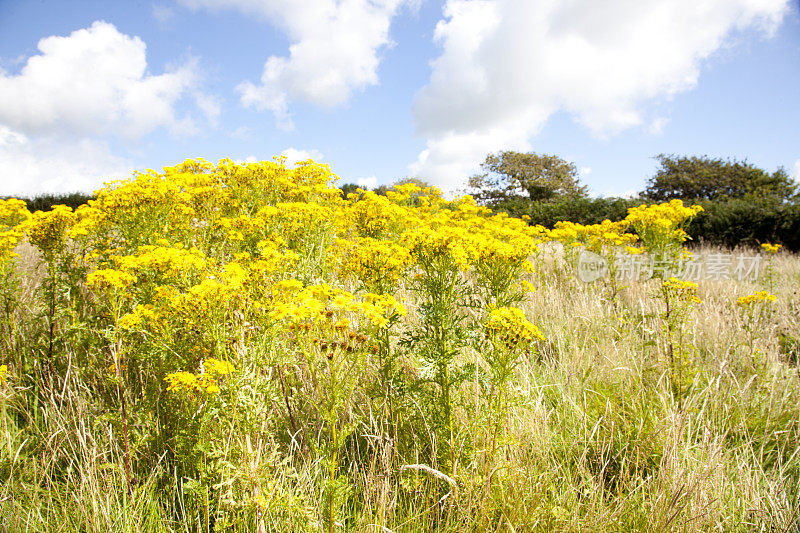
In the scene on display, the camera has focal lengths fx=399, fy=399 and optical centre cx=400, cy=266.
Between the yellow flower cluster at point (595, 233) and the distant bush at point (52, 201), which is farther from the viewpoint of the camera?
the distant bush at point (52, 201)

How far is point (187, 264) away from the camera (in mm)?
2070

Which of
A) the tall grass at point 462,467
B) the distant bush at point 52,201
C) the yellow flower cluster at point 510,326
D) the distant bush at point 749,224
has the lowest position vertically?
the tall grass at point 462,467

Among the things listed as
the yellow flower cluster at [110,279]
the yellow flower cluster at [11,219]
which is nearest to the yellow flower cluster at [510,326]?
the yellow flower cluster at [110,279]

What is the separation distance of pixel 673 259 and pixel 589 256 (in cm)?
126

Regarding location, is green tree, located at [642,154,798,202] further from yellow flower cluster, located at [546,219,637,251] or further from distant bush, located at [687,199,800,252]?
yellow flower cluster, located at [546,219,637,251]

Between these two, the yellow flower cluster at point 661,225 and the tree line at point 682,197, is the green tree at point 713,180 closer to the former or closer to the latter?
the tree line at point 682,197

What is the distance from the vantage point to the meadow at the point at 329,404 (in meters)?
1.75

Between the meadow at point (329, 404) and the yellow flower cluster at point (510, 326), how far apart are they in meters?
0.01

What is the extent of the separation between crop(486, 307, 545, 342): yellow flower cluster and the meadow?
0.01 metres

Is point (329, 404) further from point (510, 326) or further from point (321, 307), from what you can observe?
point (510, 326)

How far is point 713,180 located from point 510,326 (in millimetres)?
28406

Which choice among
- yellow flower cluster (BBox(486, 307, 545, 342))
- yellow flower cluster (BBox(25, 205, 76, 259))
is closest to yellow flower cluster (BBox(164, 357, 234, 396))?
yellow flower cluster (BBox(486, 307, 545, 342))

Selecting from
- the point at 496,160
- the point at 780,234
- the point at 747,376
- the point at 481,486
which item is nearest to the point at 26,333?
the point at 481,486

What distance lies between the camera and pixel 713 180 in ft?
76.5
